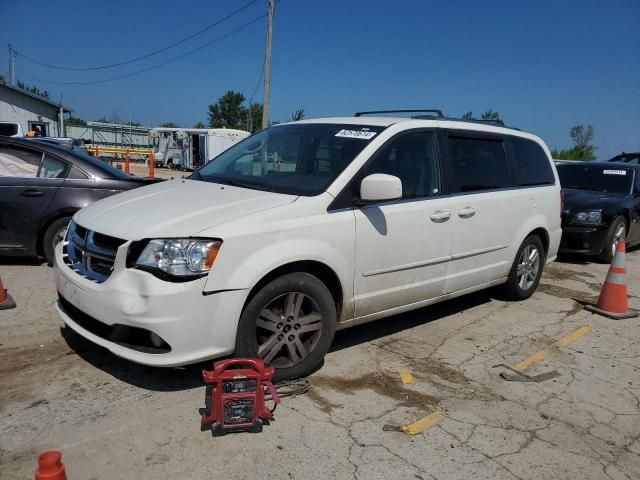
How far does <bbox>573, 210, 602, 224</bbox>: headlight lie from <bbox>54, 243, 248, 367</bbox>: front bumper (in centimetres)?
693

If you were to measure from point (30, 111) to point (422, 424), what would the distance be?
113 feet

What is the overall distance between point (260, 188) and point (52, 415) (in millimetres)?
1954

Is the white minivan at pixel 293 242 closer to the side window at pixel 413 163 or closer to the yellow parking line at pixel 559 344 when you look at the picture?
the side window at pixel 413 163

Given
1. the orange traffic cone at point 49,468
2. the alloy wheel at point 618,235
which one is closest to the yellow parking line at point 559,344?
the orange traffic cone at point 49,468

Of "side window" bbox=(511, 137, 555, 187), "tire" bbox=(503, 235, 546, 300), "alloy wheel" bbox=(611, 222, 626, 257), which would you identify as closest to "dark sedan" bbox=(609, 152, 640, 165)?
"alloy wheel" bbox=(611, 222, 626, 257)

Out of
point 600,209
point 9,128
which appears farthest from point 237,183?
point 9,128

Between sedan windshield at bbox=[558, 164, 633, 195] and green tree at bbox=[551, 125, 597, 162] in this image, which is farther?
green tree at bbox=[551, 125, 597, 162]

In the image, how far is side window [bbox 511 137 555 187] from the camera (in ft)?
18.6

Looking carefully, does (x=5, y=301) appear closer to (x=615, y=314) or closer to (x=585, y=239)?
(x=615, y=314)

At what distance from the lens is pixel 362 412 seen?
3348 mm

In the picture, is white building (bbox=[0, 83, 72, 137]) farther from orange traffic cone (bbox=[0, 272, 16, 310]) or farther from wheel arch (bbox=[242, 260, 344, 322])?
wheel arch (bbox=[242, 260, 344, 322])

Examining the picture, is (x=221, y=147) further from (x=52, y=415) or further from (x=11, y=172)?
(x=52, y=415)

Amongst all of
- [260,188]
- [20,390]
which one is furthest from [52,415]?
[260,188]

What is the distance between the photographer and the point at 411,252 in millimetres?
4273
